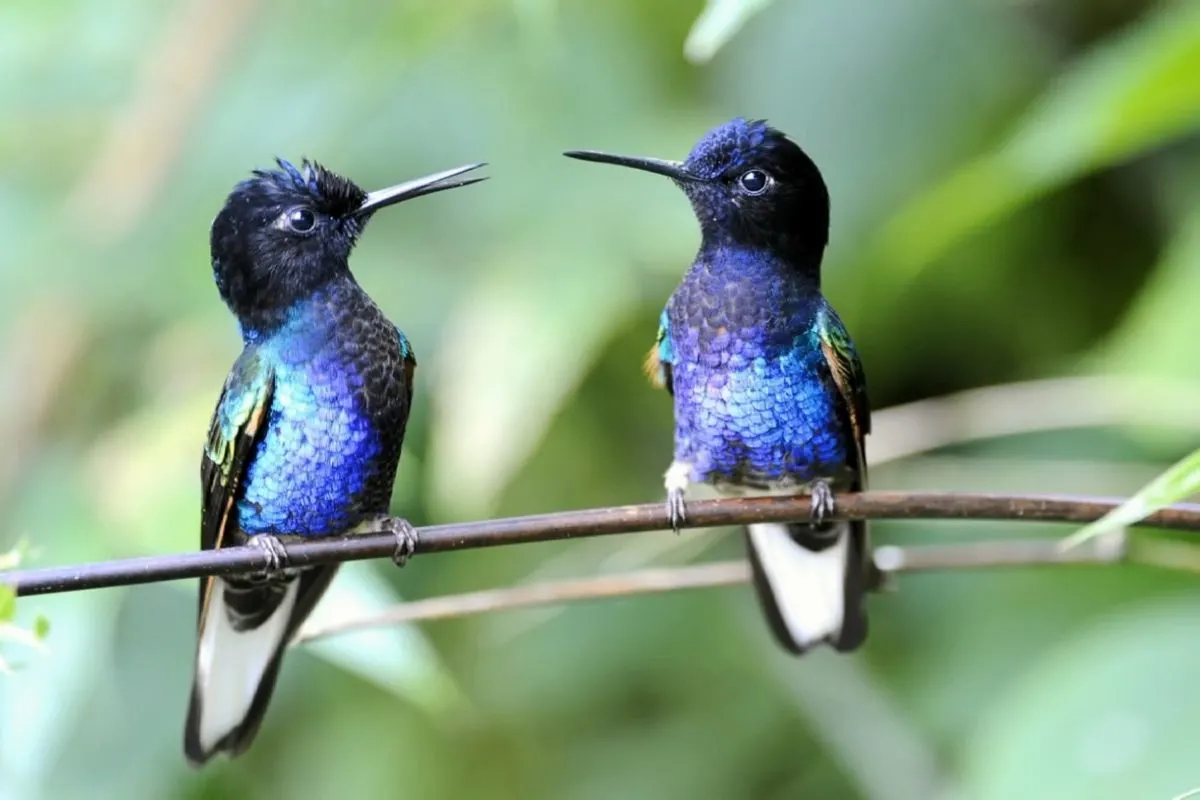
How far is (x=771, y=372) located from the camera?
1.96 m

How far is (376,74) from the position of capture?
3326 mm

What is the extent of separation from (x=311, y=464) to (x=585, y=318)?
1.17 meters

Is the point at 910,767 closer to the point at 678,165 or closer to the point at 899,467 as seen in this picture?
the point at 899,467

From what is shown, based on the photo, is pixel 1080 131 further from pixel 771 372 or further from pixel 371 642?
pixel 371 642

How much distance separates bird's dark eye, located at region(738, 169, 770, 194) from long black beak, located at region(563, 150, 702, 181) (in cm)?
5

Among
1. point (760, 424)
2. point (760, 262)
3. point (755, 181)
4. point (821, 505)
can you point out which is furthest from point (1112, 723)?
point (755, 181)

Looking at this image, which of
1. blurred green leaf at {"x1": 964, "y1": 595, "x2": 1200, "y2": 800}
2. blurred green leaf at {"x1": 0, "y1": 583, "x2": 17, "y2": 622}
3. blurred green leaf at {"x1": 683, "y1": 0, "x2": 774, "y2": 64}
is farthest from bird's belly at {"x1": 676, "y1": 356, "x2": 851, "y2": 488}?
blurred green leaf at {"x1": 0, "y1": 583, "x2": 17, "y2": 622}

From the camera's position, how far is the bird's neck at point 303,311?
1.58 metres

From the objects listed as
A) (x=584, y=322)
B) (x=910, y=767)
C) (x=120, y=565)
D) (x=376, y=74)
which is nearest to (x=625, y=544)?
(x=584, y=322)

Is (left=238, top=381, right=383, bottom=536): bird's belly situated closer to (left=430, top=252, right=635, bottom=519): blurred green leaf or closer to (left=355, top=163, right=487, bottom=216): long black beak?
(left=355, top=163, right=487, bottom=216): long black beak

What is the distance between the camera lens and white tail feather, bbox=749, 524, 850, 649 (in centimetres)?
224

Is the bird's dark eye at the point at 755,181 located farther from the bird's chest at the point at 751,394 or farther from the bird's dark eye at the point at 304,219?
the bird's dark eye at the point at 304,219

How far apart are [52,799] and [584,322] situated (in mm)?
1801

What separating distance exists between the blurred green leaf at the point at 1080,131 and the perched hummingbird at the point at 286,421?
4.88 ft
